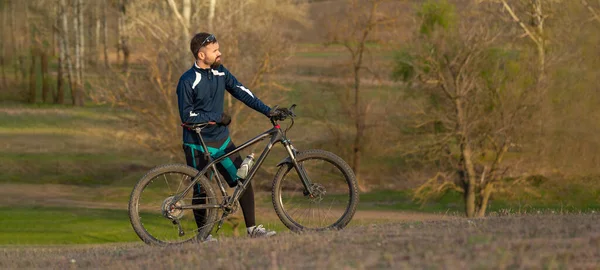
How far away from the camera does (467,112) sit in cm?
3278

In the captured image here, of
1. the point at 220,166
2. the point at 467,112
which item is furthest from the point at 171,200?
the point at 467,112

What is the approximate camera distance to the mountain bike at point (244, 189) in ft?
28.2

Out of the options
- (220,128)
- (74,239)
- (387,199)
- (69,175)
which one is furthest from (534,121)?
(220,128)

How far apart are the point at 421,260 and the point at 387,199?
34.5m

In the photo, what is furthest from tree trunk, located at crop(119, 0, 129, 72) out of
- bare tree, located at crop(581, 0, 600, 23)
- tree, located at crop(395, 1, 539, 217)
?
bare tree, located at crop(581, 0, 600, 23)

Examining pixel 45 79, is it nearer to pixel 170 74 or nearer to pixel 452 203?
pixel 452 203

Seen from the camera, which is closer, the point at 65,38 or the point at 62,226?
the point at 62,226

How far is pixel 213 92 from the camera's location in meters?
8.70

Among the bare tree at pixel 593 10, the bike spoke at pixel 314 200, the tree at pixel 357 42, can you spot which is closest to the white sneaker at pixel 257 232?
the bike spoke at pixel 314 200

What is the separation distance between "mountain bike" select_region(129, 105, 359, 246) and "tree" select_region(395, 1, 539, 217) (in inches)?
922

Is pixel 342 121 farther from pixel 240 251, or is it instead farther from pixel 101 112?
pixel 240 251

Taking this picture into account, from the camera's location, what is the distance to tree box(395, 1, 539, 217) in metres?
32.3

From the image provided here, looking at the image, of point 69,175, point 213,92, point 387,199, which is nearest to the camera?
point 213,92

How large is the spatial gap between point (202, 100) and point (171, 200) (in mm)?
996
